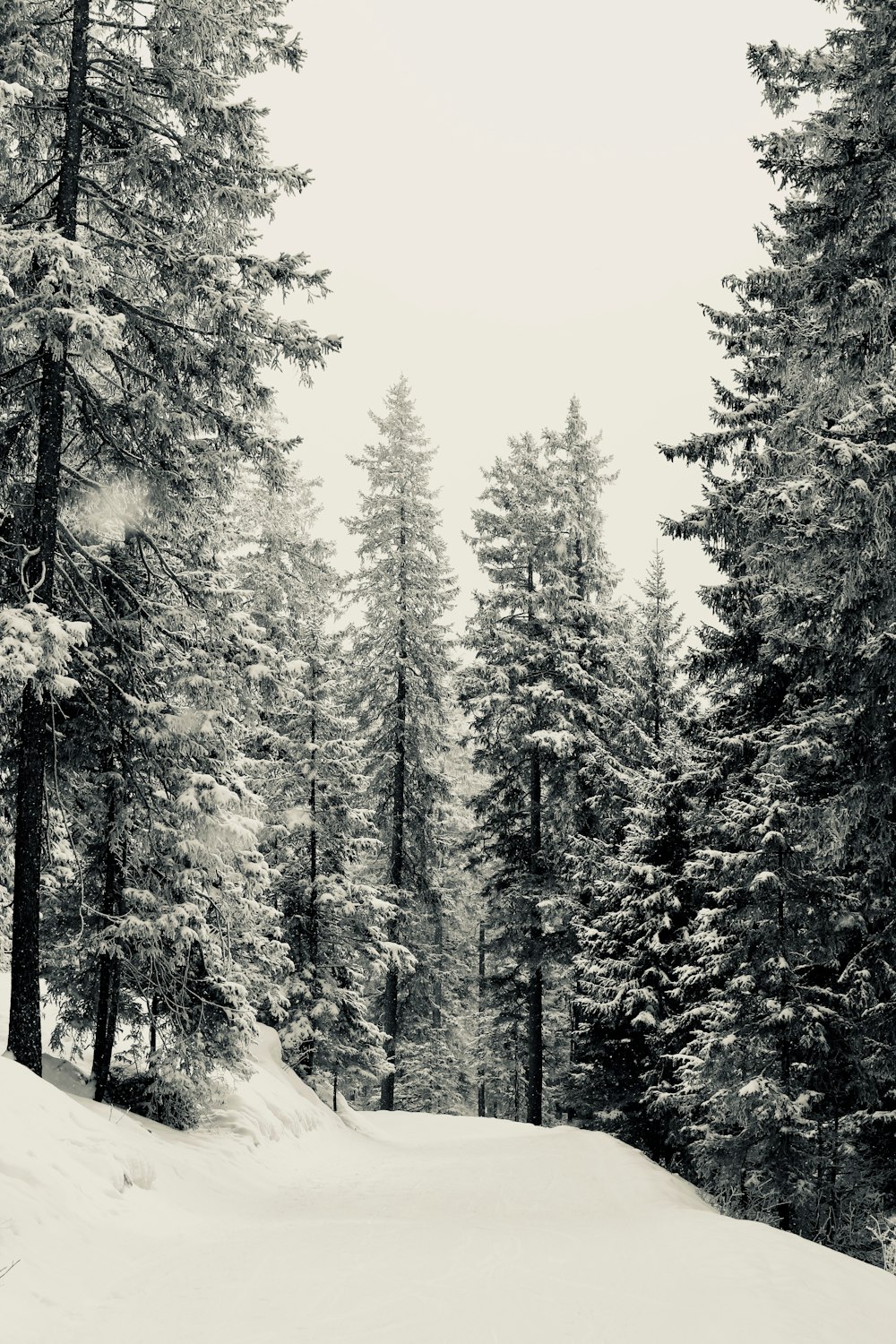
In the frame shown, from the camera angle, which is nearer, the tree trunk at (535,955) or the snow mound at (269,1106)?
the snow mound at (269,1106)

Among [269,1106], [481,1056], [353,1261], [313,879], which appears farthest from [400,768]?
[353,1261]

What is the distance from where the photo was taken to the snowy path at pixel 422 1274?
5.12m

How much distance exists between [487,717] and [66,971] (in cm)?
1360

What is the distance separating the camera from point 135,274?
33.8 ft

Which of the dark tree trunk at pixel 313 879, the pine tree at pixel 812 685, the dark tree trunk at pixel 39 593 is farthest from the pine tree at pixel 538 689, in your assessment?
the dark tree trunk at pixel 39 593

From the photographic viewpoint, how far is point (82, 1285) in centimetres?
562

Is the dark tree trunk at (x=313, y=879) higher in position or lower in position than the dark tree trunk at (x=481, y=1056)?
higher

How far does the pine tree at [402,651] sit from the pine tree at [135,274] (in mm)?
17284

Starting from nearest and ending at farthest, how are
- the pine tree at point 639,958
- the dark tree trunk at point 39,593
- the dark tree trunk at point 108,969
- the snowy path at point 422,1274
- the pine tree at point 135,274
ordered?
the snowy path at point 422,1274 → the dark tree trunk at point 39,593 → the pine tree at point 135,274 → the dark tree trunk at point 108,969 → the pine tree at point 639,958

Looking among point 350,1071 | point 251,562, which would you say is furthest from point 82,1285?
point 251,562

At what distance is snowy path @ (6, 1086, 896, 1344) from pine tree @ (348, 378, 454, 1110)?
17.2 metres

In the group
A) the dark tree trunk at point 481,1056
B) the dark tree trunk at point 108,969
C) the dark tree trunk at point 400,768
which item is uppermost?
the dark tree trunk at point 400,768

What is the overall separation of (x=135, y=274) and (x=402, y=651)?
58.6 feet

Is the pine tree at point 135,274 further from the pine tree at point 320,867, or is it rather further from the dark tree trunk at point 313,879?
the dark tree trunk at point 313,879
